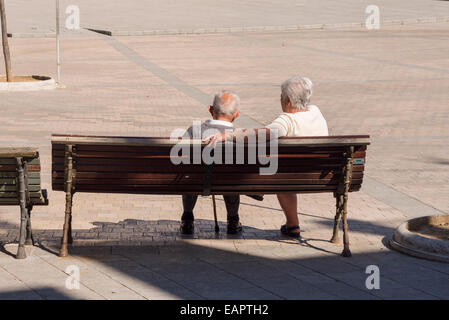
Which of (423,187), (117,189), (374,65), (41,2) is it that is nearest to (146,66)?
(374,65)

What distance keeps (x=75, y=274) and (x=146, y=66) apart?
17.0m

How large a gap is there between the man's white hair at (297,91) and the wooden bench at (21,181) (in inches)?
72.2

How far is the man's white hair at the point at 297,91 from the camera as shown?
6234 millimetres

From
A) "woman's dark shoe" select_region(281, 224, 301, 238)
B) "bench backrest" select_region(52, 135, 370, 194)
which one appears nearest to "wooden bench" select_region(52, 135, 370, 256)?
"bench backrest" select_region(52, 135, 370, 194)

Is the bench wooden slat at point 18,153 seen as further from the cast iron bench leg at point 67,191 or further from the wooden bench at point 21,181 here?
the cast iron bench leg at point 67,191

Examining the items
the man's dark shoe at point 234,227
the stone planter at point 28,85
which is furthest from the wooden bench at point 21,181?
the stone planter at point 28,85

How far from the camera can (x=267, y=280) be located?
214 inches

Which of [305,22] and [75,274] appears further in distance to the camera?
[305,22]

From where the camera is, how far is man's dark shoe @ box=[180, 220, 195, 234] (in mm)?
6621

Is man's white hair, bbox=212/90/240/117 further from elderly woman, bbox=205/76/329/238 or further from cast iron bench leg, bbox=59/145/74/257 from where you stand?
cast iron bench leg, bbox=59/145/74/257

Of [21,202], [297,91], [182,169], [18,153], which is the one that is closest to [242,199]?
[297,91]
